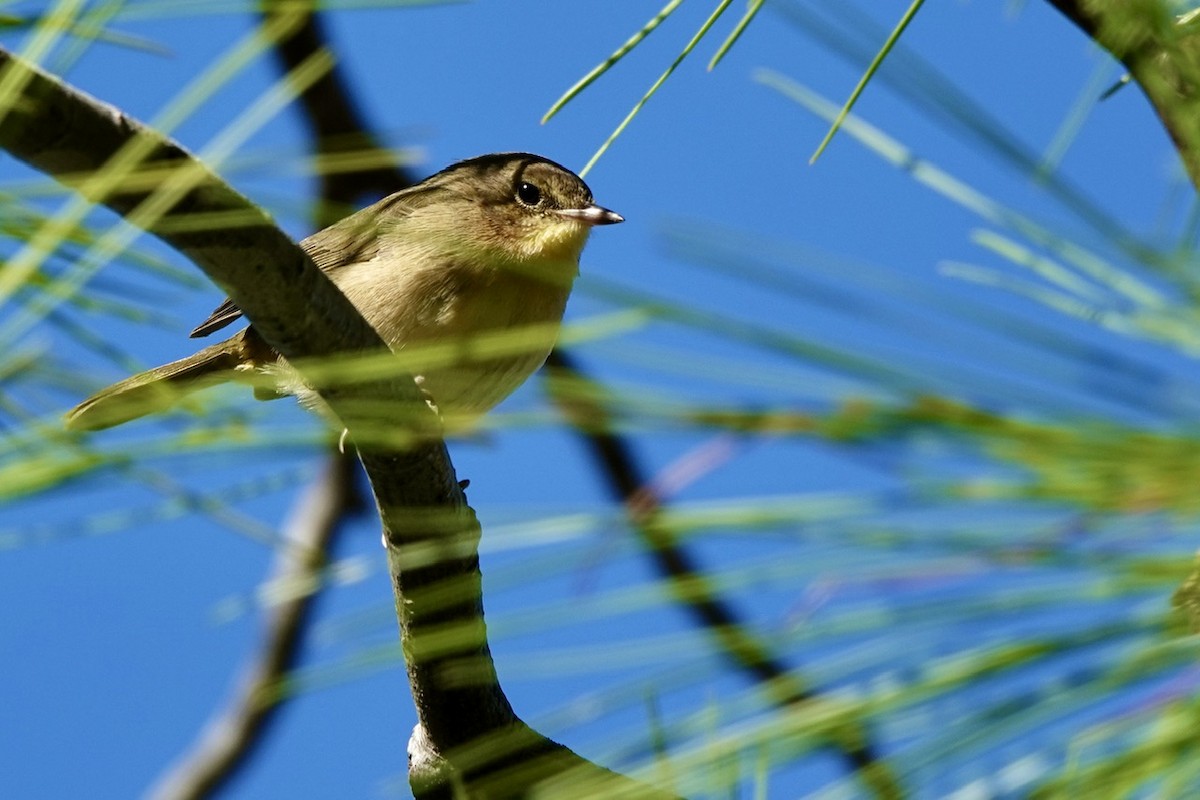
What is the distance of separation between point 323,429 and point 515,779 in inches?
41.6

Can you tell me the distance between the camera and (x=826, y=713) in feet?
4.75

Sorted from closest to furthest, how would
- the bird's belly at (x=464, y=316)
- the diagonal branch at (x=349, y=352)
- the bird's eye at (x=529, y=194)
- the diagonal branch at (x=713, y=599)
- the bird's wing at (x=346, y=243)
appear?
the diagonal branch at (x=713, y=599) → the diagonal branch at (x=349, y=352) → the bird's belly at (x=464, y=316) → the bird's wing at (x=346, y=243) → the bird's eye at (x=529, y=194)

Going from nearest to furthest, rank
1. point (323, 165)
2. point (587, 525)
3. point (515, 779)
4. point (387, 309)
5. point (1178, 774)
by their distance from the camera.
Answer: point (1178, 774)
point (587, 525)
point (323, 165)
point (515, 779)
point (387, 309)

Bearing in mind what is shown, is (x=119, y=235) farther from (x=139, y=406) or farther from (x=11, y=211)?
(x=139, y=406)

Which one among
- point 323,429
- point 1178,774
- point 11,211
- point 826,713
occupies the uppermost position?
point 11,211

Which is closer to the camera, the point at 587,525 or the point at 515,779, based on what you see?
the point at 587,525

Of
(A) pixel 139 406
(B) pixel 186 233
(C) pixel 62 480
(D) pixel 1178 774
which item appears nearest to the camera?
(D) pixel 1178 774

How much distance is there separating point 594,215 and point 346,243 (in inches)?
34.3

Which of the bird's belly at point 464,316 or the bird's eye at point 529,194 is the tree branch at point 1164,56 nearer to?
the bird's belly at point 464,316

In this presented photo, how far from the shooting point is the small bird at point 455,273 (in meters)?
4.61

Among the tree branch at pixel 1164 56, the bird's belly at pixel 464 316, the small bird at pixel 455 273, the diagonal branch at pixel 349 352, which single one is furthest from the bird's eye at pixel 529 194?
the tree branch at pixel 1164 56

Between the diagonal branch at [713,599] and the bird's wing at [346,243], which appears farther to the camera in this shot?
the bird's wing at [346,243]

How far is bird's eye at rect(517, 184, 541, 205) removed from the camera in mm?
5379

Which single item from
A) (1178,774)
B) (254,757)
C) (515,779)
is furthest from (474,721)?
(254,757)
